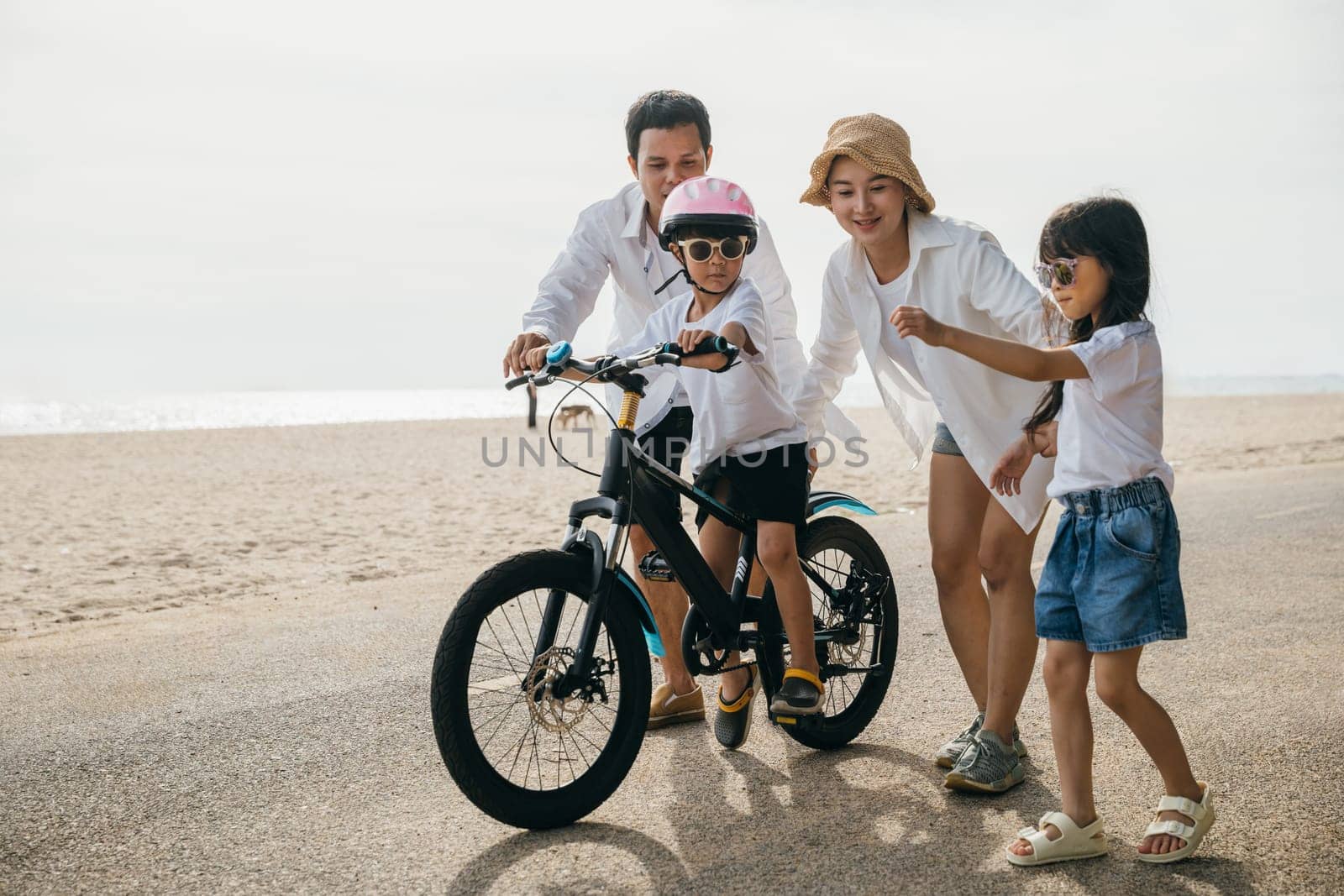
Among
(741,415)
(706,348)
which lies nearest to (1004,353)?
(706,348)

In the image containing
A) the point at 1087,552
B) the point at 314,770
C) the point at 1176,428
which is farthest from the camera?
the point at 1176,428

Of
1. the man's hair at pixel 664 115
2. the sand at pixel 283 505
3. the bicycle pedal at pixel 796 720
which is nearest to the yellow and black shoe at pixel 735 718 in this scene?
the bicycle pedal at pixel 796 720

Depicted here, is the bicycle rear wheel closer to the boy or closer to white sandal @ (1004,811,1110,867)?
the boy

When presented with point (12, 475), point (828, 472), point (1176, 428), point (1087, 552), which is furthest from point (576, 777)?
point (1176, 428)

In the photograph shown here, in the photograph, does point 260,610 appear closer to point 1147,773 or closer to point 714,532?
point 714,532

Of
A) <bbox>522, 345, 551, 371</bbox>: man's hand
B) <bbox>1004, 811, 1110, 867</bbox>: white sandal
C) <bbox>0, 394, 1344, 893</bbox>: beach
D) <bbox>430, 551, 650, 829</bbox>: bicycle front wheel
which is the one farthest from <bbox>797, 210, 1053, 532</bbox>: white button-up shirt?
<bbox>430, 551, 650, 829</bbox>: bicycle front wheel

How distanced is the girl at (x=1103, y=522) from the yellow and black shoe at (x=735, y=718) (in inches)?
45.4

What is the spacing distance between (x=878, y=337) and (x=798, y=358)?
495mm

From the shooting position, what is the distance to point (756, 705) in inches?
187

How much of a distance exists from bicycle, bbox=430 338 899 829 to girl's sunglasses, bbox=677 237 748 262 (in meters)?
0.47

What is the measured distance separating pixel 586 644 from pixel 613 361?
2.71 ft

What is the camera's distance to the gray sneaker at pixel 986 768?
357 cm

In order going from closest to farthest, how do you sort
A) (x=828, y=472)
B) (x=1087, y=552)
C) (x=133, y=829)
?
(x=1087, y=552)
(x=133, y=829)
(x=828, y=472)

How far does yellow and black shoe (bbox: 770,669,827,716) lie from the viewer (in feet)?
12.2
